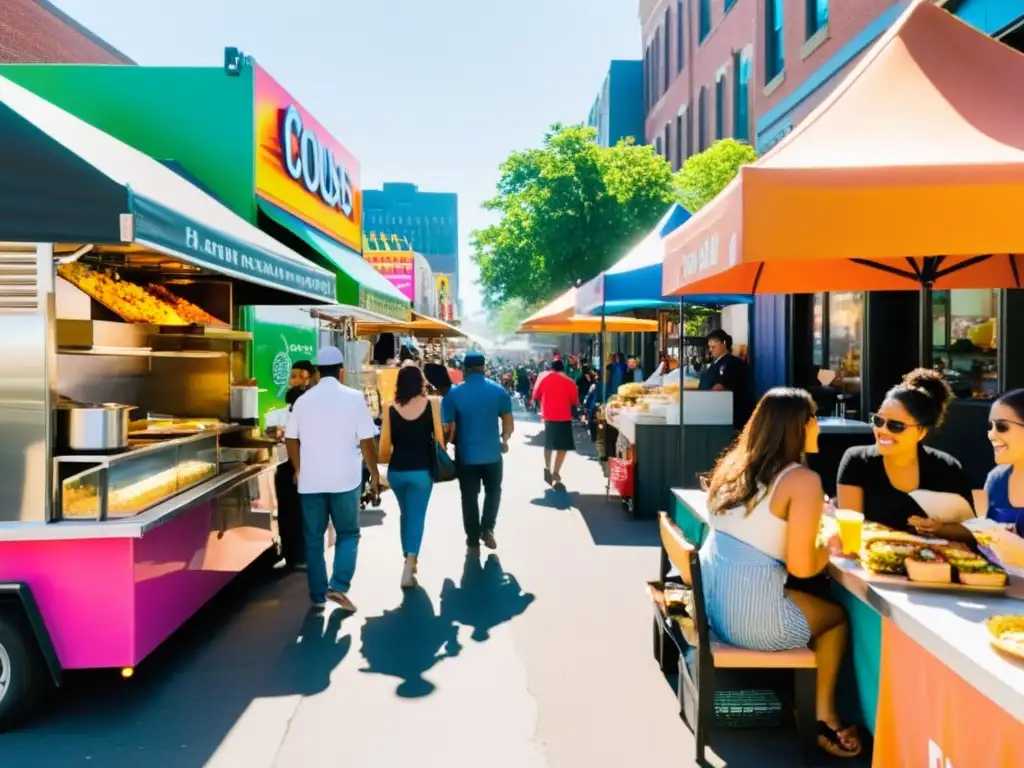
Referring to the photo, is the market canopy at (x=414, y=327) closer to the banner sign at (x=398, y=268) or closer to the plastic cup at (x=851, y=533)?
the banner sign at (x=398, y=268)

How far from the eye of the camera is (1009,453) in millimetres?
3914

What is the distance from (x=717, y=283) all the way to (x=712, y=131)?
2082 cm

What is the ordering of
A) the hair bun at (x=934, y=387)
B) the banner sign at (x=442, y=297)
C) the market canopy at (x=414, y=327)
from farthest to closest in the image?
the banner sign at (x=442, y=297), the market canopy at (x=414, y=327), the hair bun at (x=934, y=387)

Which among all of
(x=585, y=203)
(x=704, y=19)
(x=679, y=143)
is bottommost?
(x=585, y=203)

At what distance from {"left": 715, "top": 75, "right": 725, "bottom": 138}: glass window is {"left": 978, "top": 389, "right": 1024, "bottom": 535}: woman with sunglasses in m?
22.0

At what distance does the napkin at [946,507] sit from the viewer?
12.7 feet

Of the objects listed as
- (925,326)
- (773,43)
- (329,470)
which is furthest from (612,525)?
(773,43)

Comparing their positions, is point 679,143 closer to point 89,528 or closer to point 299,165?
point 299,165

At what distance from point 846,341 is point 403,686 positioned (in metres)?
8.96

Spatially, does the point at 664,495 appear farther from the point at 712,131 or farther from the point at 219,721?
the point at 712,131

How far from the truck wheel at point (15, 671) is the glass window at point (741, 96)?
21.0m

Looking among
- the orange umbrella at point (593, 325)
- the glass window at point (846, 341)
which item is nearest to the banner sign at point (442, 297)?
the orange umbrella at point (593, 325)

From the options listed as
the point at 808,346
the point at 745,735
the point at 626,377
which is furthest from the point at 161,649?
the point at 626,377

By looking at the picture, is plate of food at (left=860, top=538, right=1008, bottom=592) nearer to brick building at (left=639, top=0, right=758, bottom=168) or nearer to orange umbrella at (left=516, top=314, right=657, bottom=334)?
orange umbrella at (left=516, top=314, right=657, bottom=334)
